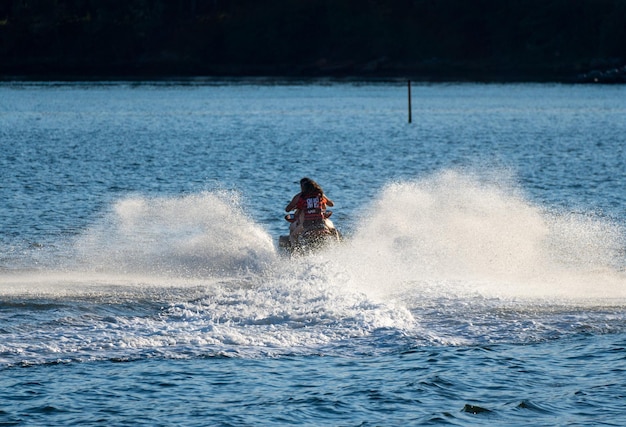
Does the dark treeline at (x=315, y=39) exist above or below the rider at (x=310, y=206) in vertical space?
above

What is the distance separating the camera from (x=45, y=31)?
587ft

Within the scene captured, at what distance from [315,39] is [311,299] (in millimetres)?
162764

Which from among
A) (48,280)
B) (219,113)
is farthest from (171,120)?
(48,280)

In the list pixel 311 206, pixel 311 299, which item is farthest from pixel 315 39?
pixel 311 299

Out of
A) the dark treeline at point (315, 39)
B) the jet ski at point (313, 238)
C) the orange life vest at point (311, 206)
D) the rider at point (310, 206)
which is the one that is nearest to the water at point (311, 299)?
the jet ski at point (313, 238)

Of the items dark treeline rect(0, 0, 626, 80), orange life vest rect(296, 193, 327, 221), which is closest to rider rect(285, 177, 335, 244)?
orange life vest rect(296, 193, 327, 221)

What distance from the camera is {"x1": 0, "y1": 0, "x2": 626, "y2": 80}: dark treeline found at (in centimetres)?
17100

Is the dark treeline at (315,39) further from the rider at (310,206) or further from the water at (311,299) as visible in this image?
the rider at (310,206)

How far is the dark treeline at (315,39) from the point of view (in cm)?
17100

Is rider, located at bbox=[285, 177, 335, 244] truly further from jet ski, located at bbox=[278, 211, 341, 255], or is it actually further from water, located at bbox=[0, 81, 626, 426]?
water, located at bbox=[0, 81, 626, 426]

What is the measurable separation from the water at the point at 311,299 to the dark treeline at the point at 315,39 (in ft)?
410

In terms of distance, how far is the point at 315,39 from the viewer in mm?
179500

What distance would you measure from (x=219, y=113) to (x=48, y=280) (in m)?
74.1

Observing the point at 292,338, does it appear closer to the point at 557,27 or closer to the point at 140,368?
the point at 140,368
